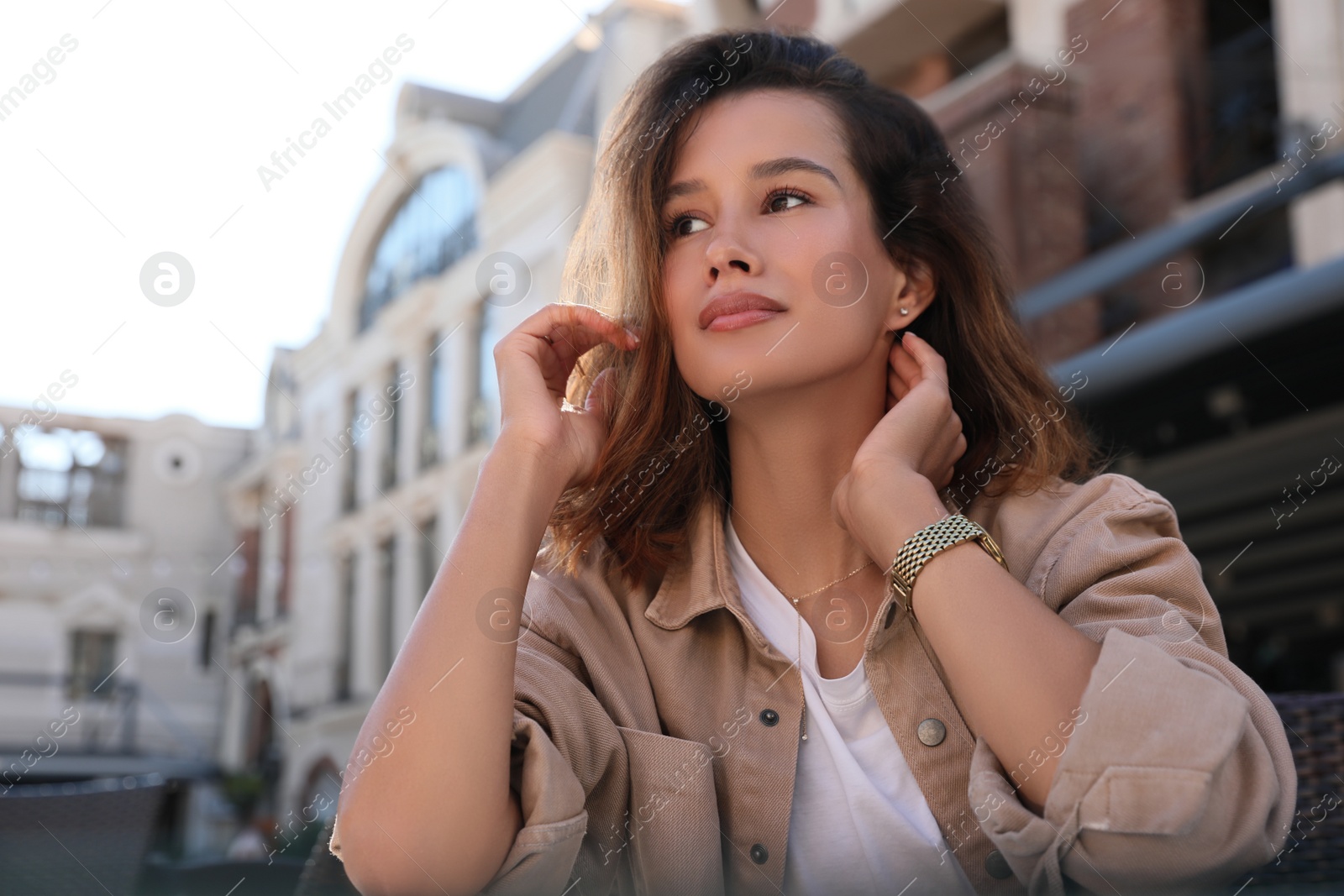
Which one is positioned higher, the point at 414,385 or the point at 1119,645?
the point at 1119,645

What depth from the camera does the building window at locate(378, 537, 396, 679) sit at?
19.9m

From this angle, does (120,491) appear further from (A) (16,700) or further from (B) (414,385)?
(B) (414,385)

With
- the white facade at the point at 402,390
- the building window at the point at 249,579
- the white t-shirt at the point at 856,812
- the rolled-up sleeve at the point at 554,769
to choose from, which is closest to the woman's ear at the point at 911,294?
the white t-shirt at the point at 856,812

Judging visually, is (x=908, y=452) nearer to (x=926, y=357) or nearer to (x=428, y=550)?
(x=926, y=357)

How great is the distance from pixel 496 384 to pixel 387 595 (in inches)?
757

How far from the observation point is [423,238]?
2050cm

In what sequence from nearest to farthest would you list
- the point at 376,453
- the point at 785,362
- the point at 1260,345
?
the point at 785,362 → the point at 1260,345 → the point at 376,453

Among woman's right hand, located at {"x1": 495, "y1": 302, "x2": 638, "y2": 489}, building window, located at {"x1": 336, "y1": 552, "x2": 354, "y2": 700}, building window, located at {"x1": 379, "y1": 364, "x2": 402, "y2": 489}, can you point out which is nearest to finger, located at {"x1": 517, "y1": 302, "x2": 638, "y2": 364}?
woman's right hand, located at {"x1": 495, "y1": 302, "x2": 638, "y2": 489}

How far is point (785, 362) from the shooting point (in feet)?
5.81

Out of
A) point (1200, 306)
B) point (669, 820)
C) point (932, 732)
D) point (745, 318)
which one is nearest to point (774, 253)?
point (745, 318)

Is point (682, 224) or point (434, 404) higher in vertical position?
point (682, 224)

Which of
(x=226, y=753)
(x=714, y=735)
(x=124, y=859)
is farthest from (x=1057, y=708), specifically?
(x=226, y=753)

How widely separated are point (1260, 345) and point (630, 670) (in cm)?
362

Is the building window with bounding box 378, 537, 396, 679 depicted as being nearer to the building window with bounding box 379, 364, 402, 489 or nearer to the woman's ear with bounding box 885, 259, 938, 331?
the building window with bounding box 379, 364, 402, 489
